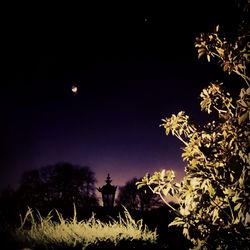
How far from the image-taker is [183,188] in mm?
4988

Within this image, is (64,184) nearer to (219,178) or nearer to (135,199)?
(135,199)

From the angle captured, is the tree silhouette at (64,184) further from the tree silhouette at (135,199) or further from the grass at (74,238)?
the grass at (74,238)

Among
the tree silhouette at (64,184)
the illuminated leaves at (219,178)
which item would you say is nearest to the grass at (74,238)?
the illuminated leaves at (219,178)

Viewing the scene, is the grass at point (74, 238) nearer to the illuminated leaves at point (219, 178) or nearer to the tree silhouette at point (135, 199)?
the illuminated leaves at point (219, 178)

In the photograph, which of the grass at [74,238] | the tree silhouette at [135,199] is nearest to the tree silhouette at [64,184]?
the tree silhouette at [135,199]

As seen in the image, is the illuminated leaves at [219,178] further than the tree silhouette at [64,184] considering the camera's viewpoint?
No

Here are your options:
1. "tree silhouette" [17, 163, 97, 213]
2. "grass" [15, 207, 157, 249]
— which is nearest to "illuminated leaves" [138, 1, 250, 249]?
"grass" [15, 207, 157, 249]

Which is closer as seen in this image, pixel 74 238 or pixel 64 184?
pixel 74 238

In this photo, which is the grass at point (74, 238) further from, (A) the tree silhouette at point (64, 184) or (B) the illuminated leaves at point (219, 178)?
(A) the tree silhouette at point (64, 184)

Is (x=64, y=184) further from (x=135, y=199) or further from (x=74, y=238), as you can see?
(x=74, y=238)

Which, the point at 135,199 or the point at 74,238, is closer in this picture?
the point at 74,238

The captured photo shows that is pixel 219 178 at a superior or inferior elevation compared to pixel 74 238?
superior

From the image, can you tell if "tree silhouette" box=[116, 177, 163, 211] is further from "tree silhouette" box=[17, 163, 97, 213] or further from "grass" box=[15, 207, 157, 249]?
"grass" box=[15, 207, 157, 249]

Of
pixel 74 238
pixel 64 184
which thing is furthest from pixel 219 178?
pixel 64 184
